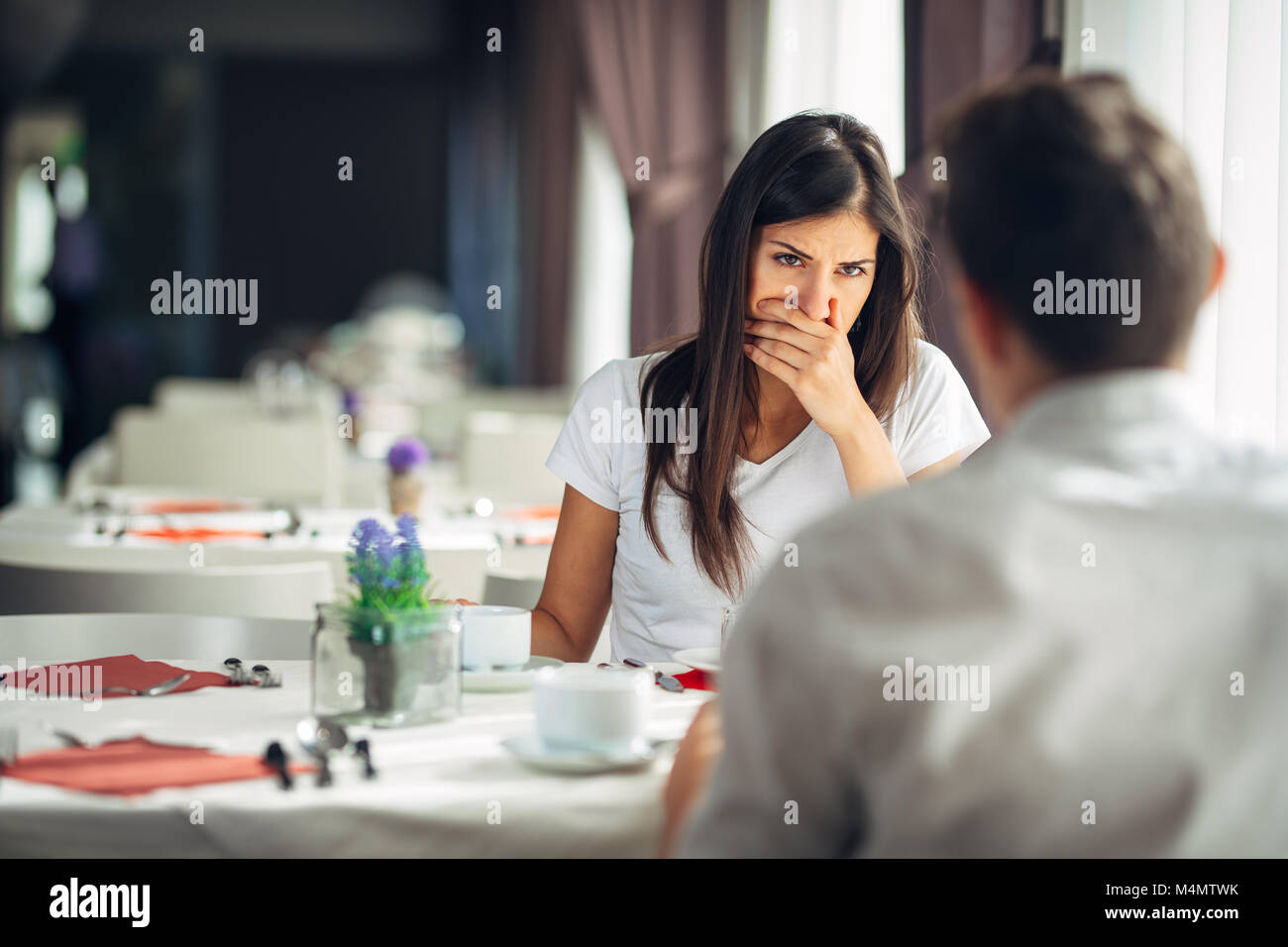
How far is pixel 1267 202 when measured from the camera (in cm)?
191

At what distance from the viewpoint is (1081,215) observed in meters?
0.85

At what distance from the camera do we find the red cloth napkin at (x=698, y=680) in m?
1.55

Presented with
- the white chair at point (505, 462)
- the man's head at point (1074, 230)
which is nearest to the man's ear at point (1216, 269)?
the man's head at point (1074, 230)

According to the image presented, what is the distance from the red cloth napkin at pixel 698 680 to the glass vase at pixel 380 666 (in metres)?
0.31


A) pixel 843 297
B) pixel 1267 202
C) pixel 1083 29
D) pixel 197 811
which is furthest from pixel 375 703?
pixel 1083 29

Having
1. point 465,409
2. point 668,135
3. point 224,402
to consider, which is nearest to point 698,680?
point 668,135

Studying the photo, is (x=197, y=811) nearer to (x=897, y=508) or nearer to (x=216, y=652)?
(x=897, y=508)

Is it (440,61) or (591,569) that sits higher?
(440,61)

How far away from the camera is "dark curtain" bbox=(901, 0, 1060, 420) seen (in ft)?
8.46

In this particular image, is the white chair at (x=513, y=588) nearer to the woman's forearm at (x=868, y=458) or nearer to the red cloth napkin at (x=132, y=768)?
the woman's forearm at (x=868, y=458)

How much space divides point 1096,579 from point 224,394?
643 cm

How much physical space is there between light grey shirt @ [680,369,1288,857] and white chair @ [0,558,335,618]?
1.53 metres

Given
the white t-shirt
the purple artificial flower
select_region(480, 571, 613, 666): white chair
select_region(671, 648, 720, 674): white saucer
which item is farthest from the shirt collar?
the purple artificial flower

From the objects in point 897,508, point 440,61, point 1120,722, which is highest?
point 440,61
